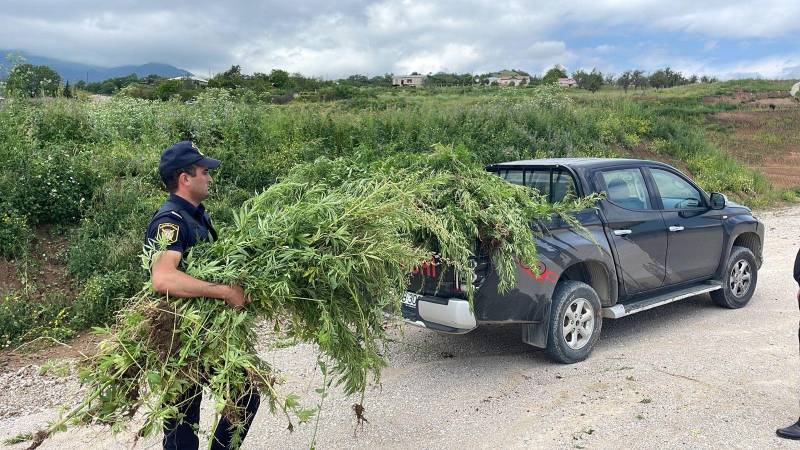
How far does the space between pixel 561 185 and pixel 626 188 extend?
2.51ft

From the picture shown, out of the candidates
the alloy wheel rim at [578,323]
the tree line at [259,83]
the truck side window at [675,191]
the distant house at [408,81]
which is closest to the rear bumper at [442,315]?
the alloy wheel rim at [578,323]

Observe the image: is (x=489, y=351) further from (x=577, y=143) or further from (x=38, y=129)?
(x=577, y=143)

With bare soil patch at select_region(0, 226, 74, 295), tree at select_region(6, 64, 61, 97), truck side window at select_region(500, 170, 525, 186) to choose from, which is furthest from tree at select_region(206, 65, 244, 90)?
truck side window at select_region(500, 170, 525, 186)

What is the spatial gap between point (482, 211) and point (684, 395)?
6.94ft

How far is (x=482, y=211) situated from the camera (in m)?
4.57

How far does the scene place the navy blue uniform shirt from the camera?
2990mm

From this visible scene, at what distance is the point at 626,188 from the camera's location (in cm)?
604

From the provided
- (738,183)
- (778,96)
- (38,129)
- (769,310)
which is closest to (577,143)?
(738,183)

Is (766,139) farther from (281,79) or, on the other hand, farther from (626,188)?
(626,188)

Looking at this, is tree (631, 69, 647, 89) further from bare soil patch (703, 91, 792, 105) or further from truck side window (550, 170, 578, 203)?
truck side window (550, 170, 578, 203)

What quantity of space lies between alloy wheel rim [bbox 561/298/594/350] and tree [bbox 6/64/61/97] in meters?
9.62

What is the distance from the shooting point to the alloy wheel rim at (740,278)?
22.6ft

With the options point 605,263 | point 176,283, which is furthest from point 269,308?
point 605,263

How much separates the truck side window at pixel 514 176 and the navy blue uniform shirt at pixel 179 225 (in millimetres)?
3588
